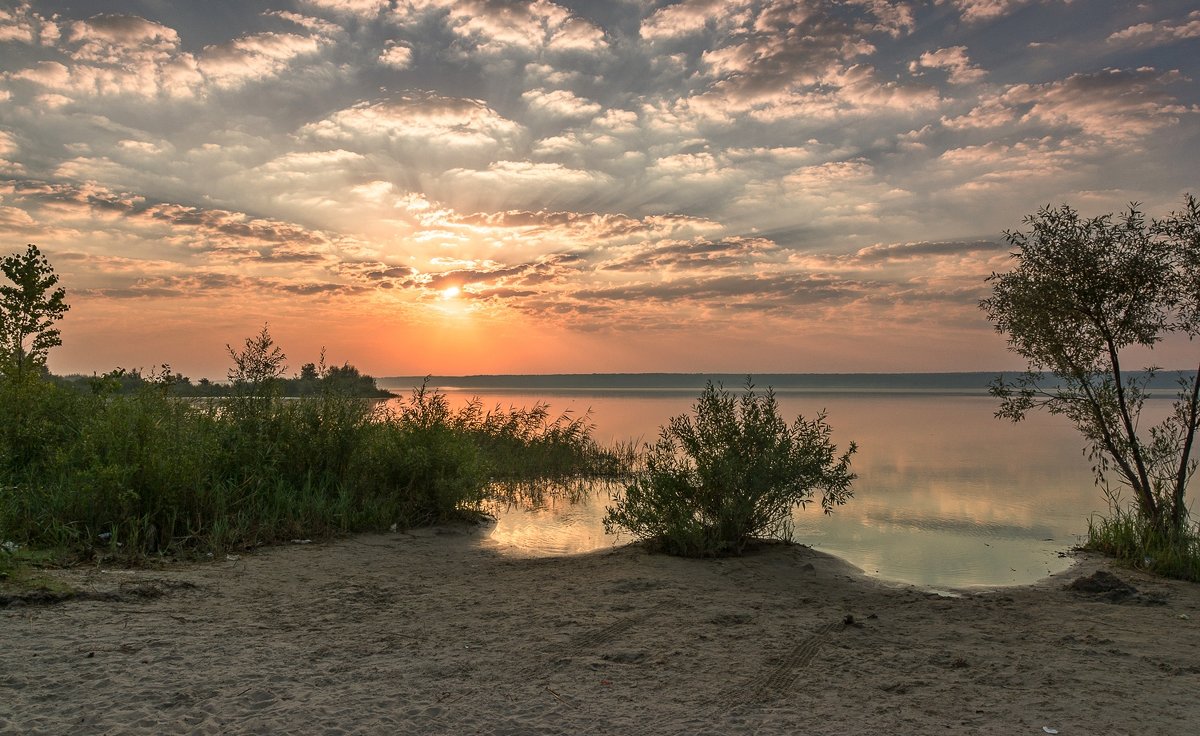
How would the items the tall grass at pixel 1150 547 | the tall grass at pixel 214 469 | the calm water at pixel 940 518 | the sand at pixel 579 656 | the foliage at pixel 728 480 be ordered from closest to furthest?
the sand at pixel 579 656
the tall grass at pixel 214 469
the tall grass at pixel 1150 547
the foliage at pixel 728 480
the calm water at pixel 940 518

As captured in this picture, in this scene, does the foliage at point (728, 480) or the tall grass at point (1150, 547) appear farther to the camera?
the foliage at point (728, 480)

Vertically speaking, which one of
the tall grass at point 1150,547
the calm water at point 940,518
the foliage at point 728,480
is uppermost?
the foliage at point 728,480

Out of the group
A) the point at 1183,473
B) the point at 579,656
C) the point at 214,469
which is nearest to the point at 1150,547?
the point at 1183,473

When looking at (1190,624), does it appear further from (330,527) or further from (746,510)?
(330,527)

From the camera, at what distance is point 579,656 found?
564cm

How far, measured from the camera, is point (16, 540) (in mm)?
7910

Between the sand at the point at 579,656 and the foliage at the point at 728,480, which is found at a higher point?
the foliage at the point at 728,480

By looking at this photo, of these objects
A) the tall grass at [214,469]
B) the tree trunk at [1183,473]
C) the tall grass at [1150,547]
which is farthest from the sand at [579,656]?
the tree trunk at [1183,473]

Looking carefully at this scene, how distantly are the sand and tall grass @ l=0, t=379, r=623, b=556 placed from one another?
49.6 inches

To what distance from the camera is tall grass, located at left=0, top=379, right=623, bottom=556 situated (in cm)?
863

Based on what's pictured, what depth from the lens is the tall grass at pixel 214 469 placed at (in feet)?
28.3

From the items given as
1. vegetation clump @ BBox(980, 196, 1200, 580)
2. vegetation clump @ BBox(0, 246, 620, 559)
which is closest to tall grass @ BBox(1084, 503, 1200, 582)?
vegetation clump @ BBox(980, 196, 1200, 580)

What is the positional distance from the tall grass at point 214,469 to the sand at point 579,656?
1260mm

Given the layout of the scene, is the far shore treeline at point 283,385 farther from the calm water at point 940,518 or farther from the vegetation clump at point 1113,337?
the vegetation clump at point 1113,337
